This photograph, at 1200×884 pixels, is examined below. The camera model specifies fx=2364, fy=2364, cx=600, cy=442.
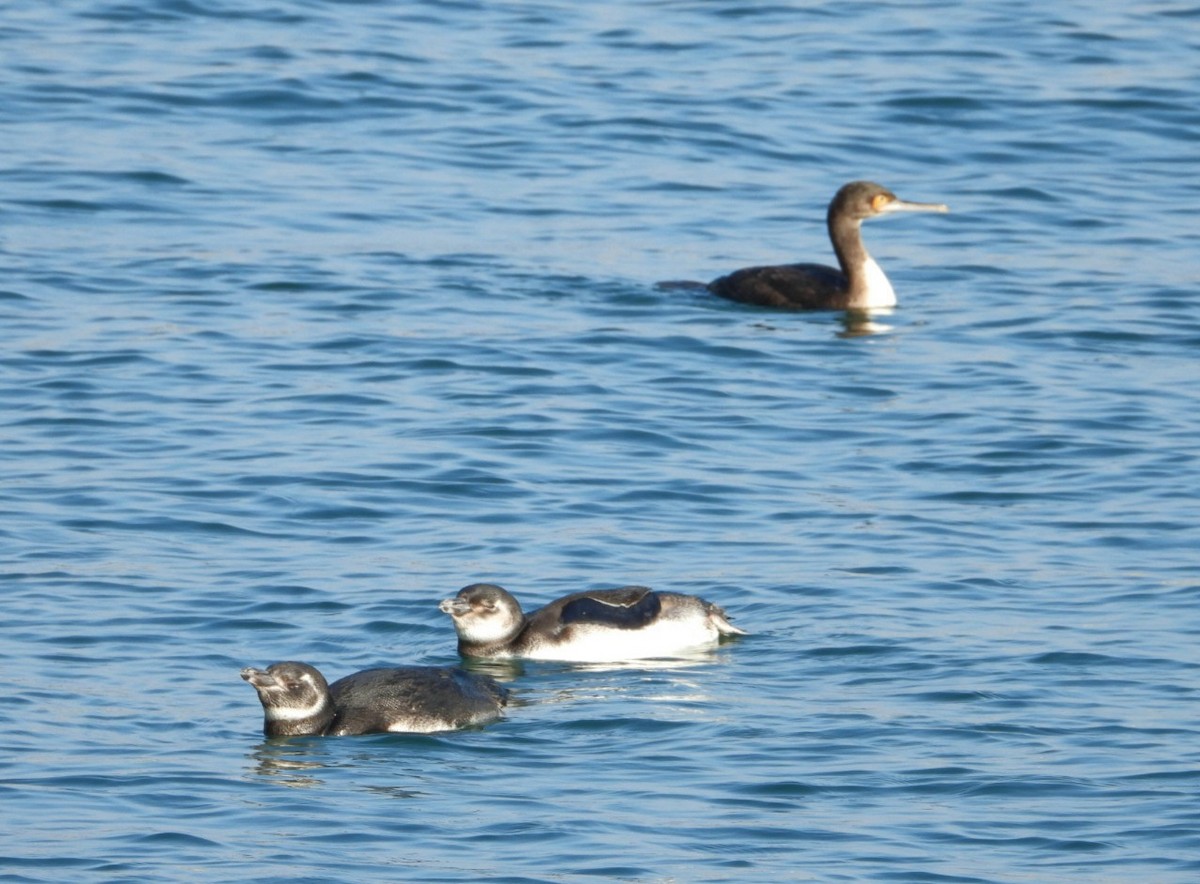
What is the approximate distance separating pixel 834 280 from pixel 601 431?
4520mm

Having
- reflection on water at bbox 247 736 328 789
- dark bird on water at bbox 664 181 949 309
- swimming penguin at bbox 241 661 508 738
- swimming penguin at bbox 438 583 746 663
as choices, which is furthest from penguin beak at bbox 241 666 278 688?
dark bird on water at bbox 664 181 949 309

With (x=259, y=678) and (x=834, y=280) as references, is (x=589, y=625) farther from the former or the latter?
(x=834, y=280)

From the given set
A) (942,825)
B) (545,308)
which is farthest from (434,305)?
(942,825)

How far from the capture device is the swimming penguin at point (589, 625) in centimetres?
1196

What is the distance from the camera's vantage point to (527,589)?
43.0 ft

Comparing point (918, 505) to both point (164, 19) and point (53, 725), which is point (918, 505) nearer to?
point (53, 725)

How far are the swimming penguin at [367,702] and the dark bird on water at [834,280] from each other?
899 centimetres

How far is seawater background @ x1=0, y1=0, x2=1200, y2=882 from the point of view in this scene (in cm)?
998

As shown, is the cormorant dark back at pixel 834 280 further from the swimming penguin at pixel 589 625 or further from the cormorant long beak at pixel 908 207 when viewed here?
the swimming penguin at pixel 589 625

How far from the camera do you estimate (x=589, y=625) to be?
471 inches

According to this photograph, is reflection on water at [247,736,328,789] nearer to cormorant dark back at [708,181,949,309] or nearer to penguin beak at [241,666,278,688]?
penguin beak at [241,666,278,688]

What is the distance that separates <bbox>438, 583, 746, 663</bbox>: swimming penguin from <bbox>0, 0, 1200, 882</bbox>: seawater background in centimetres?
20

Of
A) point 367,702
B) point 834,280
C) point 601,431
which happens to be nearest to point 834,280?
point 834,280

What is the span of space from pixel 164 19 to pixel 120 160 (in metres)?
5.77
